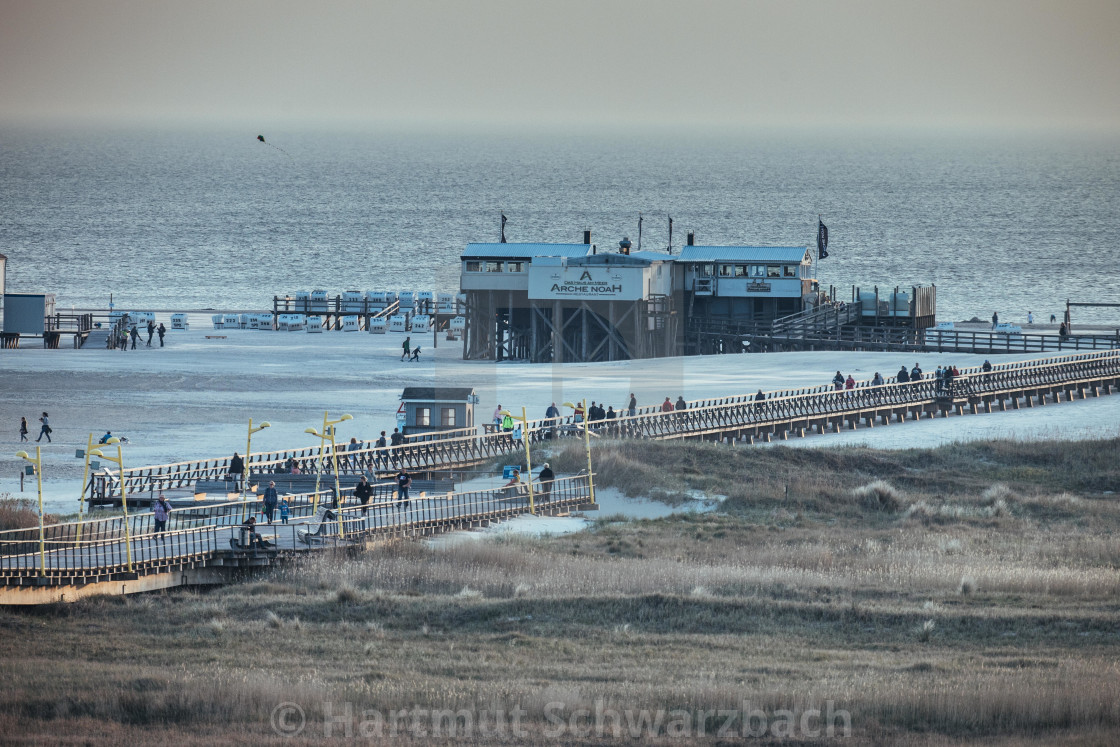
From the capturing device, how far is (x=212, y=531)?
98.6ft

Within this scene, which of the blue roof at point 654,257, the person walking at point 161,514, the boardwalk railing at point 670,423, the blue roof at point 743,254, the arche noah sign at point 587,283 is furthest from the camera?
the blue roof at point 743,254

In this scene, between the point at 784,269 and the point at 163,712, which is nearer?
the point at 163,712

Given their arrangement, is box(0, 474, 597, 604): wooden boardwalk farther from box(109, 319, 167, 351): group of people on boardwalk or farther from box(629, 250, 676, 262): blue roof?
box(109, 319, 167, 351): group of people on boardwalk

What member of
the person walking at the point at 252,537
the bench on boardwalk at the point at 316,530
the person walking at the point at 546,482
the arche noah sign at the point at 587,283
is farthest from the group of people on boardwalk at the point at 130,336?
the person walking at the point at 252,537

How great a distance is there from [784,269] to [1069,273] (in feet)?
279

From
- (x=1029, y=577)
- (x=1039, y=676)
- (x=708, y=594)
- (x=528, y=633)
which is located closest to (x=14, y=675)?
(x=528, y=633)

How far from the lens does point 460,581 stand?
2861 centimetres

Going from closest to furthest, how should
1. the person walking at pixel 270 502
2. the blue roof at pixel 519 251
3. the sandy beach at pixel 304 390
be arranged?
the person walking at pixel 270 502
the sandy beach at pixel 304 390
the blue roof at pixel 519 251

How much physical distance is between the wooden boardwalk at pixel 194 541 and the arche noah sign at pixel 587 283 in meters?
35.3

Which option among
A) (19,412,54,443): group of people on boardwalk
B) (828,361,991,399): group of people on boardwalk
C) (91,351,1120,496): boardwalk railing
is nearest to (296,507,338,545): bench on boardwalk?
(91,351,1120,496): boardwalk railing

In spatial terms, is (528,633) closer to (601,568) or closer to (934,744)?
(601,568)

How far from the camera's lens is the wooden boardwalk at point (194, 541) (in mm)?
26547

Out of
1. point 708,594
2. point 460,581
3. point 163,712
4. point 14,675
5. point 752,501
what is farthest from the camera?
point 752,501

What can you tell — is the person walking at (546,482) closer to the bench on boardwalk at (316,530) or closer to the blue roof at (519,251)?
the bench on boardwalk at (316,530)
